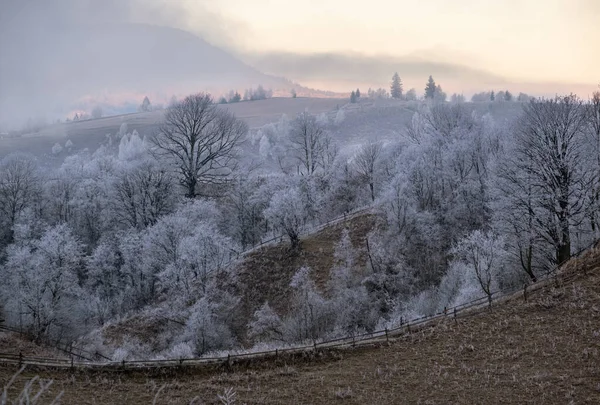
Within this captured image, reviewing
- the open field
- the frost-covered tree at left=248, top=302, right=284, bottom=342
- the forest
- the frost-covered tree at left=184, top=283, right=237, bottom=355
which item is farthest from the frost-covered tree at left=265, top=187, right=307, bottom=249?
the open field

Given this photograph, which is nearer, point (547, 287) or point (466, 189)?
point (547, 287)

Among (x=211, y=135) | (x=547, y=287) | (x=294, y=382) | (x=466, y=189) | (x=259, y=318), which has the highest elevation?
(x=211, y=135)

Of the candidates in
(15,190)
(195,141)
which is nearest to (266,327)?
(195,141)

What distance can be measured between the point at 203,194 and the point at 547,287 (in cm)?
5110

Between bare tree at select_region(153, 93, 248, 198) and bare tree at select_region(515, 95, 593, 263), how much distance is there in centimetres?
4613

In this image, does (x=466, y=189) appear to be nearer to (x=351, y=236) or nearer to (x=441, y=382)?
(x=351, y=236)

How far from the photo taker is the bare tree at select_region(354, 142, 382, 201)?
60250mm

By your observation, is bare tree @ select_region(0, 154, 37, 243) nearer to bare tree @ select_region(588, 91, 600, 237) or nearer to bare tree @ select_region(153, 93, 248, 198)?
bare tree @ select_region(153, 93, 248, 198)

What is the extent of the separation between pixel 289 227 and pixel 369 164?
71.1 ft

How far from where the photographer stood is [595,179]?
99.6 feet

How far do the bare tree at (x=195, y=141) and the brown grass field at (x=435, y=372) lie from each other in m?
45.3

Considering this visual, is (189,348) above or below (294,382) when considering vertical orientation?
below

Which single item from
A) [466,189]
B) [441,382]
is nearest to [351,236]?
[466,189]

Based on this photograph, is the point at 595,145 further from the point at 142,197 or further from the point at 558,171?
the point at 142,197
